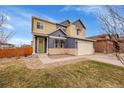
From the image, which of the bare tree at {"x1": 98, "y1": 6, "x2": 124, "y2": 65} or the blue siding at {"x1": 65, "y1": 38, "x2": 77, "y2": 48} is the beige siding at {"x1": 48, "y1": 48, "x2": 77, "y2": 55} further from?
the bare tree at {"x1": 98, "y1": 6, "x2": 124, "y2": 65}

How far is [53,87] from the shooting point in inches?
194

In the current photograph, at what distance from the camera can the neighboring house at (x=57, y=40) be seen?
1126cm


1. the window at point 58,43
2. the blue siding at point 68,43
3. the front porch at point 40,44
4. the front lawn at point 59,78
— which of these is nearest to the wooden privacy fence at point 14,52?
the front porch at point 40,44

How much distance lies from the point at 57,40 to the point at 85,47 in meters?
2.96

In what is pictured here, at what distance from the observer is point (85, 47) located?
13414 millimetres

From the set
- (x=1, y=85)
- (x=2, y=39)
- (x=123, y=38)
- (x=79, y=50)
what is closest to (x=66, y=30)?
(x=79, y=50)

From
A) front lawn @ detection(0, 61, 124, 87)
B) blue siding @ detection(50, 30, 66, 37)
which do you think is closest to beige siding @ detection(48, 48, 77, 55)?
blue siding @ detection(50, 30, 66, 37)

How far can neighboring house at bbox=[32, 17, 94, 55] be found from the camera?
11258mm

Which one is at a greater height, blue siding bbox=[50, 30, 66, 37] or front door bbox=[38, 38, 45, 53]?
blue siding bbox=[50, 30, 66, 37]

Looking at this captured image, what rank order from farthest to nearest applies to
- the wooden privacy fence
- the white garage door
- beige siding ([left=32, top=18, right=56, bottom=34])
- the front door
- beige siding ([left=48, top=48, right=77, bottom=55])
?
the white garage door
beige siding ([left=48, top=48, right=77, bottom=55])
the front door
beige siding ([left=32, top=18, right=56, bottom=34])
the wooden privacy fence

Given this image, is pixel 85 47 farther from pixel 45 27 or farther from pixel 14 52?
pixel 14 52
